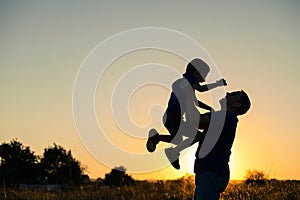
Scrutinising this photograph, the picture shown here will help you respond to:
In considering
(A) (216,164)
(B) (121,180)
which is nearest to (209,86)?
(A) (216,164)

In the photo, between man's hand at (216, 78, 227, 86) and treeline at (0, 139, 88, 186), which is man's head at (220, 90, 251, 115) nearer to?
man's hand at (216, 78, 227, 86)

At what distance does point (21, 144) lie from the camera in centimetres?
7919

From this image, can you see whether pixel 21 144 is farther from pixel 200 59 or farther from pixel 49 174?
pixel 200 59

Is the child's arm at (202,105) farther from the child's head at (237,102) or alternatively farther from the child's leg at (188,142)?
the child's head at (237,102)

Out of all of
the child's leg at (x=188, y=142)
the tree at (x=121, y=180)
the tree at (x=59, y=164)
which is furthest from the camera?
the tree at (x=59, y=164)

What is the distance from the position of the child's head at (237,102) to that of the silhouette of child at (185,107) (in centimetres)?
44

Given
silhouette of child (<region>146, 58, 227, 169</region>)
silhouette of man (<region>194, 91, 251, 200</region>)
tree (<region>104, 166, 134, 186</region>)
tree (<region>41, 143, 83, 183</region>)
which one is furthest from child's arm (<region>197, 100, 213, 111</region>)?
tree (<region>41, 143, 83, 183</region>)

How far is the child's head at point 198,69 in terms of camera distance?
317 inches

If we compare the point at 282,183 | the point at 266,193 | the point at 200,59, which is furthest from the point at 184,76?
the point at 282,183

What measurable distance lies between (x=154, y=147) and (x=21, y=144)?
241 feet

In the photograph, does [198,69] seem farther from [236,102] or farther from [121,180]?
[121,180]

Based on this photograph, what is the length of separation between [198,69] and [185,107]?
709 millimetres

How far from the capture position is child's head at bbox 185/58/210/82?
8063 mm

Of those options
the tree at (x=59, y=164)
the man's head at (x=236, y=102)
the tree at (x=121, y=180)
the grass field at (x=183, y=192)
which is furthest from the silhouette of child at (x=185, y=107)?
the tree at (x=59, y=164)
